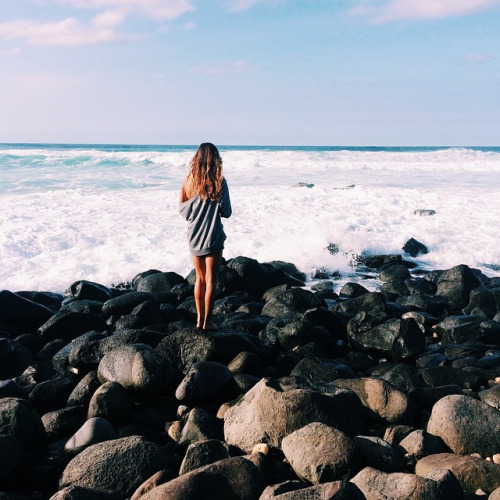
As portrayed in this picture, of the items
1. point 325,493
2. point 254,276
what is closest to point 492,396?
point 325,493

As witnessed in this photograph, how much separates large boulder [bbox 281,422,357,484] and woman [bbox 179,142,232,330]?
219cm

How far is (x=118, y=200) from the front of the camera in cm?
1725

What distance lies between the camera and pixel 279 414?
3.57m

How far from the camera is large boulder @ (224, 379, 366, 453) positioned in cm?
355

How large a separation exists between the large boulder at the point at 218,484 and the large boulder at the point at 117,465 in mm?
357

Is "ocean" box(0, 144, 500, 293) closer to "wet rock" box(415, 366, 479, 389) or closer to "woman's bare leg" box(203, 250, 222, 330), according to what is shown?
"woman's bare leg" box(203, 250, 222, 330)

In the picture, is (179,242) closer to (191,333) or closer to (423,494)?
(191,333)

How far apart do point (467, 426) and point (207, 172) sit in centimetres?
285

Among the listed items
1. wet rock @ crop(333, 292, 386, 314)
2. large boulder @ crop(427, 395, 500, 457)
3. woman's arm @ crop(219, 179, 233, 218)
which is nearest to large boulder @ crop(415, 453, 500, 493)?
large boulder @ crop(427, 395, 500, 457)

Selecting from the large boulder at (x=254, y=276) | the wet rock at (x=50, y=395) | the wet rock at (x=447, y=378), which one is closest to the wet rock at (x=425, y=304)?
the large boulder at (x=254, y=276)

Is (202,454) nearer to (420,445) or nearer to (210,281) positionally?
(420,445)

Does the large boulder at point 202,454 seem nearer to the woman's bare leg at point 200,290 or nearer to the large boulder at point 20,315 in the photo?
the woman's bare leg at point 200,290

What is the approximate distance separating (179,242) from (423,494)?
358 inches

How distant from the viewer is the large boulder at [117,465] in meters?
3.28
